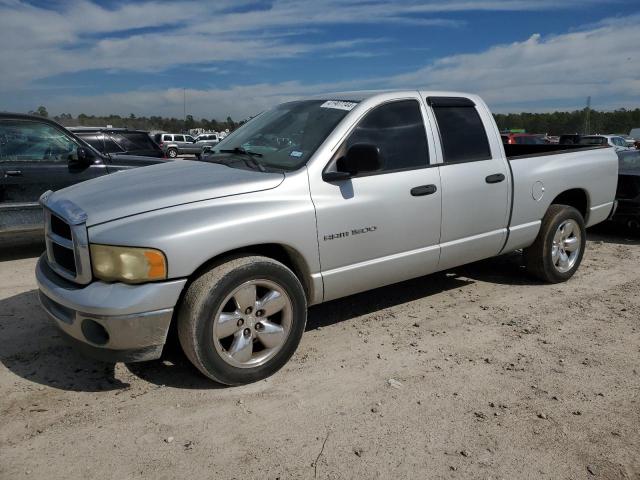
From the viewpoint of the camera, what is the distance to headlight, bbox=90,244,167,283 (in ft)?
9.79

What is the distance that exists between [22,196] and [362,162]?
4672 mm

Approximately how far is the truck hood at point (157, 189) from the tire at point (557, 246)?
3.03 metres

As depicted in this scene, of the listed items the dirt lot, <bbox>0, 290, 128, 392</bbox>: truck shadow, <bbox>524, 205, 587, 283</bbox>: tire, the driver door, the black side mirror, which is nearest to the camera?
the dirt lot

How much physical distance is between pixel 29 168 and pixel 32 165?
59mm

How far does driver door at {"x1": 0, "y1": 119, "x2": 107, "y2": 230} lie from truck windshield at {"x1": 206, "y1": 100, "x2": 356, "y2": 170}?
118 inches

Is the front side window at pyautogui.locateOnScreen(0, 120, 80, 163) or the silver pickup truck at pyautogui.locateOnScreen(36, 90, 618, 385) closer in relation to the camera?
the silver pickup truck at pyautogui.locateOnScreen(36, 90, 618, 385)

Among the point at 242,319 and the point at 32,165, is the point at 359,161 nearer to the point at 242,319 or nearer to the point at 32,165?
the point at 242,319

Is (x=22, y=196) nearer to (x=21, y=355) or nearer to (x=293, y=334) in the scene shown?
(x=21, y=355)

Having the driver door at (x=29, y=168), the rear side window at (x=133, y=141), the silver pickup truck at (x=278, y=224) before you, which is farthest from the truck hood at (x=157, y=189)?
the rear side window at (x=133, y=141)

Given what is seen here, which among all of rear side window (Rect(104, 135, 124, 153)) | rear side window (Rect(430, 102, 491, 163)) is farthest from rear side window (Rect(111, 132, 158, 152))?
rear side window (Rect(430, 102, 491, 163))

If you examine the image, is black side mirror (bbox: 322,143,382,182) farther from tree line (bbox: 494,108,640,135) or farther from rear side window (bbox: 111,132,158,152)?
tree line (bbox: 494,108,640,135)

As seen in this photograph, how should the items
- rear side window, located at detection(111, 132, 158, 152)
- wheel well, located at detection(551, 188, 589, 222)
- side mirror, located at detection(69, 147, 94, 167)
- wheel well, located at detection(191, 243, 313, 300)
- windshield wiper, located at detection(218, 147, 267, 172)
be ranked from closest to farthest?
wheel well, located at detection(191, 243, 313, 300)
windshield wiper, located at detection(218, 147, 267, 172)
wheel well, located at detection(551, 188, 589, 222)
side mirror, located at detection(69, 147, 94, 167)
rear side window, located at detection(111, 132, 158, 152)

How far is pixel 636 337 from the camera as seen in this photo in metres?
4.21

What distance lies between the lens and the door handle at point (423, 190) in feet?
13.5
